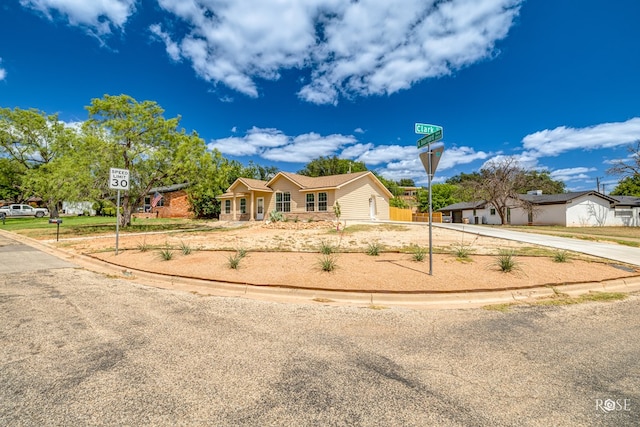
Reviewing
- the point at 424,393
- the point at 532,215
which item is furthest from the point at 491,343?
the point at 532,215

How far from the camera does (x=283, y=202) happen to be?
2736 centimetres

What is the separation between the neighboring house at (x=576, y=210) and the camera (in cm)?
3031

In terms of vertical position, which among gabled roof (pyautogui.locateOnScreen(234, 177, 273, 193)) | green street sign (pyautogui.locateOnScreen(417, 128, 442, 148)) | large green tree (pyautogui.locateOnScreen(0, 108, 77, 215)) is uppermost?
large green tree (pyautogui.locateOnScreen(0, 108, 77, 215))

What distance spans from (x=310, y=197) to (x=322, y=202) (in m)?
1.39

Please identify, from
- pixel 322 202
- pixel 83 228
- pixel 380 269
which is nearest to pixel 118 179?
pixel 380 269

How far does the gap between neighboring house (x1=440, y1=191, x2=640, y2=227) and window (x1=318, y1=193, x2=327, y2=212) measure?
62.8 ft

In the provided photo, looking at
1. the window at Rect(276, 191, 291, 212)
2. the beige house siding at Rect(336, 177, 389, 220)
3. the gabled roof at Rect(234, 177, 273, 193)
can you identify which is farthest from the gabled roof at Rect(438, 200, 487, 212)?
the gabled roof at Rect(234, 177, 273, 193)

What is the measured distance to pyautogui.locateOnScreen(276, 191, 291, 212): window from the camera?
27.1 metres

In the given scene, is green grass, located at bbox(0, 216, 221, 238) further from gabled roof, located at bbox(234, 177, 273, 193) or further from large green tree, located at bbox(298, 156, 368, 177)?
large green tree, located at bbox(298, 156, 368, 177)

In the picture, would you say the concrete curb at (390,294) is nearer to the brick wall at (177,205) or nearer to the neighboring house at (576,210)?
the neighboring house at (576,210)

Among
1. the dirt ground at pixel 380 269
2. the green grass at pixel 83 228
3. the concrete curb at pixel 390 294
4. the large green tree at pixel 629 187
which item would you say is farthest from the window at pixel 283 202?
the large green tree at pixel 629 187

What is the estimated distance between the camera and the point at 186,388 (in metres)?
2.60

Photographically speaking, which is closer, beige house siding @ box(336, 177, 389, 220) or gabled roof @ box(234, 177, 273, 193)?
beige house siding @ box(336, 177, 389, 220)

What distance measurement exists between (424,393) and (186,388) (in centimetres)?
205
